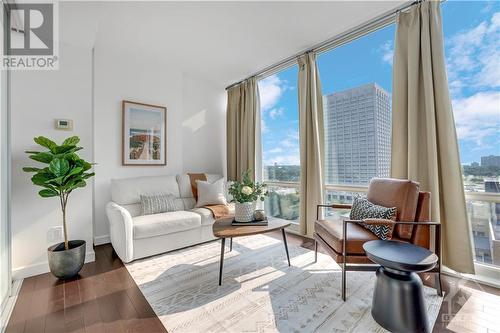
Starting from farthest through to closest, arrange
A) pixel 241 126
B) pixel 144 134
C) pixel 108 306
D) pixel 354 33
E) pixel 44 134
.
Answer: pixel 241 126 < pixel 144 134 < pixel 354 33 < pixel 44 134 < pixel 108 306

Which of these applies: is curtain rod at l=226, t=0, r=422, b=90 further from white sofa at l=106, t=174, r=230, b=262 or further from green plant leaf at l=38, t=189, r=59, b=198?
green plant leaf at l=38, t=189, r=59, b=198

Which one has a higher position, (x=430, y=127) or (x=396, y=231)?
(x=430, y=127)

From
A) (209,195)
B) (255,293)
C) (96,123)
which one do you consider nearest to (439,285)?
(255,293)

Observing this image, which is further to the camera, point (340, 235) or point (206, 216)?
point (206, 216)

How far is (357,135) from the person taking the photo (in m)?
2.98

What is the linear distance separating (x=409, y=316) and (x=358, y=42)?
3.06 meters

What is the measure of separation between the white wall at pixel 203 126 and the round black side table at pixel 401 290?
350cm

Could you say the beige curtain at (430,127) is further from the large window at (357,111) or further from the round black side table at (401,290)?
the round black side table at (401,290)

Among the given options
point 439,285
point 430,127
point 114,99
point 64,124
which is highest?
point 114,99

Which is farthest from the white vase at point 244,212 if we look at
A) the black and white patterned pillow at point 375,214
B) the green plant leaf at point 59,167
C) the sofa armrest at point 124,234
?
the green plant leaf at point 59,167

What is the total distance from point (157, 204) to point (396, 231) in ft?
9.34

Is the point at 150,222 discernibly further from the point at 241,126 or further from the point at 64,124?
the point at 241,126

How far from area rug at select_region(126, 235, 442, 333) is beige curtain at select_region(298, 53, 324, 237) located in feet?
2.27

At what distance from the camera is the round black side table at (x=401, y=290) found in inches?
55.1
